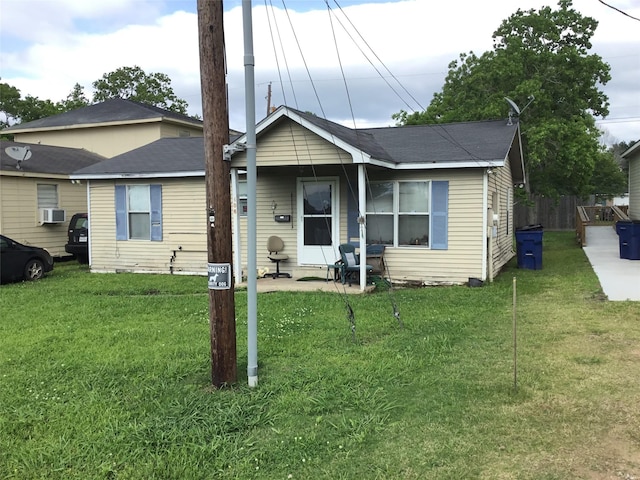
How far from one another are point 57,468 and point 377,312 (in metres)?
5.14

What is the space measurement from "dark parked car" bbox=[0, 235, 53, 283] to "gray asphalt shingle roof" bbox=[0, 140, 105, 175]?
156 inches

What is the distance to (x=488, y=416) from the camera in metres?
4.04

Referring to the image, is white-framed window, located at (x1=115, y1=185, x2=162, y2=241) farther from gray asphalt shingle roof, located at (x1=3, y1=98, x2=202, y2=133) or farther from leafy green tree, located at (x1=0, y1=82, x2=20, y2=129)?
leafy green tree, located at (x1=0, y1=82, x2=20, y2=129)

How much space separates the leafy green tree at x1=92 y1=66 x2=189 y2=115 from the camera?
3625cm

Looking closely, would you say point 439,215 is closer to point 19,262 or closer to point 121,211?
point 121,211

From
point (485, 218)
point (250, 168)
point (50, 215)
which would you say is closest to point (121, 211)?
point (50, 215)

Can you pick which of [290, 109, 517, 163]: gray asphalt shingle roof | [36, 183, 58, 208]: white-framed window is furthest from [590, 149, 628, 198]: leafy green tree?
[36, 183, 58, 208]: white-framed window

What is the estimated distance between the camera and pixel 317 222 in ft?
38.4

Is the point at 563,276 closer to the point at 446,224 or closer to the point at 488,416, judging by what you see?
the point at 446,224

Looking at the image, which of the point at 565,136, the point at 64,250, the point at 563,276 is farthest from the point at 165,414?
the point at 565,136

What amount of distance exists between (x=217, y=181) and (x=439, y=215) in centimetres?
694

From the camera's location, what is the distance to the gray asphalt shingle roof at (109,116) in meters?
21.9

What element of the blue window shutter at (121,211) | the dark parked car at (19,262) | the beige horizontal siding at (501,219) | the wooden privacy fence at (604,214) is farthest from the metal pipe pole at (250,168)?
the wooden privacy fence at (604,214)

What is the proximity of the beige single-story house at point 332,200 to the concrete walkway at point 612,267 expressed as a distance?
211 centimetres
